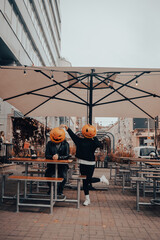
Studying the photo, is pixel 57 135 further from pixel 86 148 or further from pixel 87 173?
pixel 87 173

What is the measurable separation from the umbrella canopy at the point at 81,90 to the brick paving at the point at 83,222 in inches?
107

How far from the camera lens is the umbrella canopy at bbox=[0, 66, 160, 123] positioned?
645 cm

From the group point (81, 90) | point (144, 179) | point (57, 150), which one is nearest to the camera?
point (144, 179)

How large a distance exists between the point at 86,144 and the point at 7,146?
9.13 meters

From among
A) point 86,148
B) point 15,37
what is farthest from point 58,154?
point 15,37

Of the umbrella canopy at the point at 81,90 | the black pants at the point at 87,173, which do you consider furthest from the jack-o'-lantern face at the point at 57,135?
the umbrella canopy at the point at 81,90

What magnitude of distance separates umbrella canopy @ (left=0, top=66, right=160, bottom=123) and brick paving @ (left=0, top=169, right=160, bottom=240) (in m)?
2.73

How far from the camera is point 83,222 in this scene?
457 cm

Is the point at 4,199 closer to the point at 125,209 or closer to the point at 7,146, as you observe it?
the point at 125,209

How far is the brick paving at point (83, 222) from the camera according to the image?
12.8 feet

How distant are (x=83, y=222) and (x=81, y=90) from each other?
4.66 metres

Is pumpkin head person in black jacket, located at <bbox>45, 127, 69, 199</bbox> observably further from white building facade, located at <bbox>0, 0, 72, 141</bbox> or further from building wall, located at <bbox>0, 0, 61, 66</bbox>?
building wall, located at <bbox>0, 0, 61, 66</bbox>

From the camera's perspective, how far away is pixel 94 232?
4.06 meters

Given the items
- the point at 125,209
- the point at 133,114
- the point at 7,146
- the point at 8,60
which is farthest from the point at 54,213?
the point at 8,60
